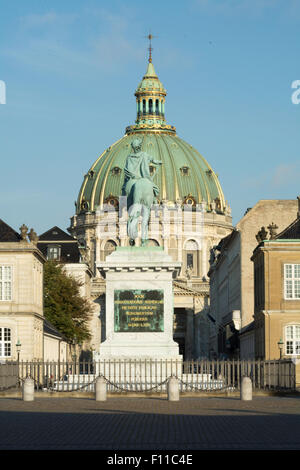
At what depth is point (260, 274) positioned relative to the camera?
69562mm

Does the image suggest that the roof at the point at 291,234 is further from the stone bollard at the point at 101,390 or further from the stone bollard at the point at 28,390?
the stone bollard at the point at 28,390

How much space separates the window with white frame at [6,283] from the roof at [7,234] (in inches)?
91.8

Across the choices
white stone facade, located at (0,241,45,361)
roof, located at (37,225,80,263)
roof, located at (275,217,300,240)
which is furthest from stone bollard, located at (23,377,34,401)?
roof, located at (37,225,80,263)

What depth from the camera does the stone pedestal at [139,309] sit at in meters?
47.7

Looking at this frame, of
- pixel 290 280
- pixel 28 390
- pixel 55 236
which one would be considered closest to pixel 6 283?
pixel 290 280

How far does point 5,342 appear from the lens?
223ft

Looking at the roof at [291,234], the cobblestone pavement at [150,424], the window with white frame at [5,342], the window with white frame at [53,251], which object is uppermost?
the window with white frame at [53,251]

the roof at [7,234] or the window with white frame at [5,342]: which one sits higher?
the roof at [7,234]

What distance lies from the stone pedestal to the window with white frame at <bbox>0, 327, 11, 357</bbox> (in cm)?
2043

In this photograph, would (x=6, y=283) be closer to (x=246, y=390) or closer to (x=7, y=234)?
(x=7, y=234)

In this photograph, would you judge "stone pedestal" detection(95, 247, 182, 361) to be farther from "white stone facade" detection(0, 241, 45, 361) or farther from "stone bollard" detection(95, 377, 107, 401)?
"white stone facade" detection(0, 241, 45, 361)

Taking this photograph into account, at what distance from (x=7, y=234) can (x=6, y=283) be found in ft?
12.4

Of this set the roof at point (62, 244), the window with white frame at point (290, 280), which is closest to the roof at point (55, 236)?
the roof at point (62, 244)
